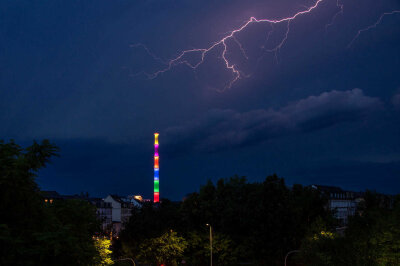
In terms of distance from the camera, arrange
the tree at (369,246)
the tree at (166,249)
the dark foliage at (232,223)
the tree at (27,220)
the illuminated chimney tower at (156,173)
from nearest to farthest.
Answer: the tree at (27,220), the tree at (369,246), the dark foliage at (232,223), the tree at (166,249), the illuminated chimney tower at (156,173)

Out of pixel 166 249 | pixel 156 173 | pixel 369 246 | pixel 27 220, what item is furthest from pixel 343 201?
pixel 27 220

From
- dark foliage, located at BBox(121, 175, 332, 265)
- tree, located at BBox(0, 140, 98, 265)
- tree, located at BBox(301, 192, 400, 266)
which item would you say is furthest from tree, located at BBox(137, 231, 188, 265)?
tree, located at BBox(0, 140, 98, 265)

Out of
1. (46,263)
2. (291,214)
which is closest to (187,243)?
(291,214)

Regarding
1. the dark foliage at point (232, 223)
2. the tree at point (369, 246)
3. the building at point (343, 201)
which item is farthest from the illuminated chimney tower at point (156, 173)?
the tree at point (369, 246)

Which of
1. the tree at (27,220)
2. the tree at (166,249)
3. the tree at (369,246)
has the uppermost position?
the tree at (27,220)

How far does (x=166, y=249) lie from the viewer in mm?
43094

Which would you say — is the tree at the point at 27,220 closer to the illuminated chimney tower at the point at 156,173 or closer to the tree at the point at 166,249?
the tree at the point at 166,249

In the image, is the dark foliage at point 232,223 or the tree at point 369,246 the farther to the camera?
the dark foliage at point 232,223

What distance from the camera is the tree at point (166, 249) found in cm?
4306

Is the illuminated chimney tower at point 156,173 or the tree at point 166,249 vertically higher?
the illuminated chimney tower at point 156,173

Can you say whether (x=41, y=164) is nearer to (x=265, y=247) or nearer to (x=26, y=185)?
(x=26, y=185)

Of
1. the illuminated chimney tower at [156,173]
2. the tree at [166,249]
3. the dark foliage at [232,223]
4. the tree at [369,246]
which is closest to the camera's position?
the tree at [369,246]

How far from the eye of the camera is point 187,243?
4403cm

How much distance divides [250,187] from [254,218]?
5.13 m
